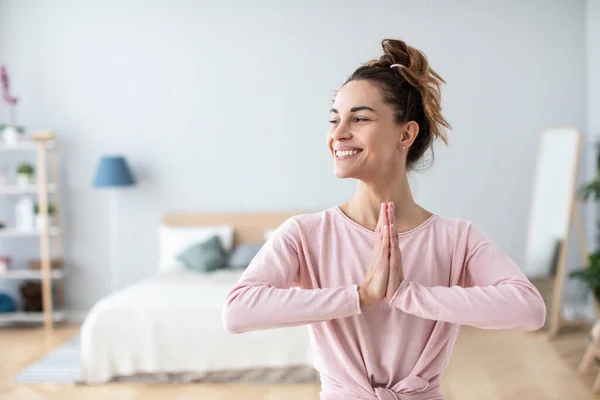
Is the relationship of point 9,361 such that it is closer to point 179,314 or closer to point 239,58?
point 179,314

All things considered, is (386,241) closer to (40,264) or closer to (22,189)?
(22,189)

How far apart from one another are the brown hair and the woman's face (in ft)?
0.08

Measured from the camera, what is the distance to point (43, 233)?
5301 mm

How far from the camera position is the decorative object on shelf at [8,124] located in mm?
5301

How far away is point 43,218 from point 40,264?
1.72ft

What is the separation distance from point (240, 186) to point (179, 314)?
181cm

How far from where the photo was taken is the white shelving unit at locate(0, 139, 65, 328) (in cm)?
530

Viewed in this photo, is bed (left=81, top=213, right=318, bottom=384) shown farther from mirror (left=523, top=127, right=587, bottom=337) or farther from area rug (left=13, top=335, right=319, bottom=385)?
mirror (left=523, top=127, right=587, bottom=337)

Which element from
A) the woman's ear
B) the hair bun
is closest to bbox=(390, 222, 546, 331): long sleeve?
the woman's ear

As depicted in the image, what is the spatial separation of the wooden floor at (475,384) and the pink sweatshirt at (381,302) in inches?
98.4

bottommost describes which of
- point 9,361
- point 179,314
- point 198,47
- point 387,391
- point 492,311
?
point 9,361

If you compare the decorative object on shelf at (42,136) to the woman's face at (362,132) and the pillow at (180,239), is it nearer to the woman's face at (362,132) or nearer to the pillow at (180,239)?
the pillow at (180,239)

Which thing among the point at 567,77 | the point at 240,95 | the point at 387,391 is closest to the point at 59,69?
the point at 240,95

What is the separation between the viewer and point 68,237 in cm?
569
